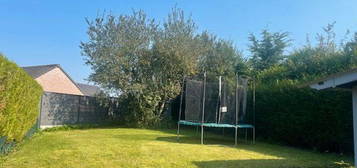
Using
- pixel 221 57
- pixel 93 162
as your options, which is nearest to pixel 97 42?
pixel 221 57

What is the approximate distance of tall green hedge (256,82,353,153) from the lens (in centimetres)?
668

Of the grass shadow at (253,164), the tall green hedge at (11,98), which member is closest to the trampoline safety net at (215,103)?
the grass shadow at (253,164)

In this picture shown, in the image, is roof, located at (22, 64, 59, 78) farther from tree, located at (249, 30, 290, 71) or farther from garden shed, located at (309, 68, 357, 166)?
garden shed, located at (309, 68, 357, 166)

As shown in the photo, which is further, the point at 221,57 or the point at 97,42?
the point at 221,57

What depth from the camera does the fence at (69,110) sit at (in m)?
10.3

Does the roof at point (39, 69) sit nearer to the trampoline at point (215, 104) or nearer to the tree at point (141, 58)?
the tree at point (141, 58)

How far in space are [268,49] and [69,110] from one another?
1172 cm

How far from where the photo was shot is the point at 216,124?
7.71 meters

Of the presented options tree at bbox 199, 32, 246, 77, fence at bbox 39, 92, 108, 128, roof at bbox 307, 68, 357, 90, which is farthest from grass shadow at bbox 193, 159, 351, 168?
tree at bbox 199, 32, 246, 77

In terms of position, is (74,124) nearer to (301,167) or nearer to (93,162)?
(93,162)

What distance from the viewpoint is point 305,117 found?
7523 mm

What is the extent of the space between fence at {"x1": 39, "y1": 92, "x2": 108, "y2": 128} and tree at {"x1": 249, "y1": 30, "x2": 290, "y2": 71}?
9109 millimetres

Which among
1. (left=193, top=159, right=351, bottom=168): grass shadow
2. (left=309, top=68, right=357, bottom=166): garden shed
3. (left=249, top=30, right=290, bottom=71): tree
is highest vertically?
(left=249, top=30, right=290, bottom=71): tree

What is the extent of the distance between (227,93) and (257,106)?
62.6 inches
